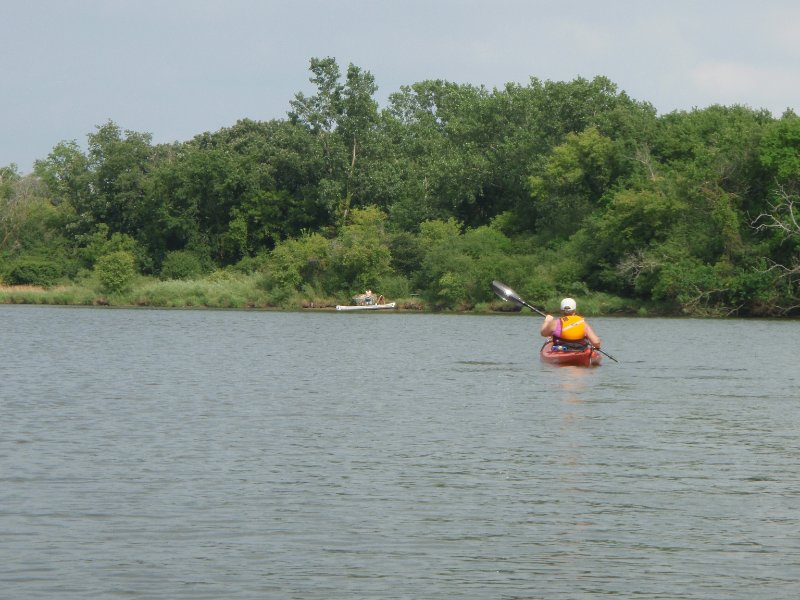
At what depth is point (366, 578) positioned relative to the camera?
9.95 meters

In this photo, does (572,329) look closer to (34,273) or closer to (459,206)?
(459,206)

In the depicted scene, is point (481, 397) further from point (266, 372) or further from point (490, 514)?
point (490, 514)

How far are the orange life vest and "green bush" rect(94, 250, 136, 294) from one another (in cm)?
5837

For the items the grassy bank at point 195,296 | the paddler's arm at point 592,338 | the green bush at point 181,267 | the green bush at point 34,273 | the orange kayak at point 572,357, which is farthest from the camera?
the green bush at point 34,273

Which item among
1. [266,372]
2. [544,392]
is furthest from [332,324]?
[544,392]

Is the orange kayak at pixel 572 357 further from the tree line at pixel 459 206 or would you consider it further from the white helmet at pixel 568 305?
the tree line at pixel 459 206

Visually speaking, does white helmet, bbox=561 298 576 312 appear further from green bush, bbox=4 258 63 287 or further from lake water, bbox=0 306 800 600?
green bush, bbox=4 258 63 287

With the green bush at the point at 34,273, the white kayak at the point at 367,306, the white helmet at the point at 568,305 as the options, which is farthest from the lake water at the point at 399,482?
the green bush at the point at 34,273

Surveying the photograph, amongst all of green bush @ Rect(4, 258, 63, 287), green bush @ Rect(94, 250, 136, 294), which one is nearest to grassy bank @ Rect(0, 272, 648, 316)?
green bush @ Rect(94, 250, 136, 294)

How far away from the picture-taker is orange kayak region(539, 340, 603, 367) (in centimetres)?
3003

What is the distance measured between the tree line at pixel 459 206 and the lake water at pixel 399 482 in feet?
113

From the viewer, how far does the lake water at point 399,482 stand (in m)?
10.1

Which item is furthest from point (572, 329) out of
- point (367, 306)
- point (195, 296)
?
point (195, 296)

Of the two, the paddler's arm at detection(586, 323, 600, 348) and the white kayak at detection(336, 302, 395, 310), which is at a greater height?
the paddler's arm at detection(586, 323, 600, 348)
